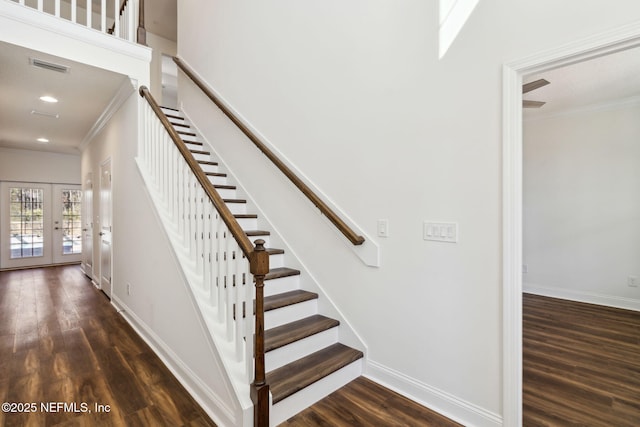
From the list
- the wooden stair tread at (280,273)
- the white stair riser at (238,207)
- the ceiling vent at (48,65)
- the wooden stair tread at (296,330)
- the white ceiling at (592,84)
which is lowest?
the wooden stair tread at (296,330)

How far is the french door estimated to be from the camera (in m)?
6.64

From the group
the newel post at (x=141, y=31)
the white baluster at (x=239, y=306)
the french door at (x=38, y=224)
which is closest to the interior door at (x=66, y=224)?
the french door at (x=38, y=224)

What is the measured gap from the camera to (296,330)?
2361 mm

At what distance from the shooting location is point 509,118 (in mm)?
1702

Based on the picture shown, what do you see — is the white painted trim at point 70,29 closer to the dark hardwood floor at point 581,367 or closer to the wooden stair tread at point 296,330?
the wooden stair tread at point 296,330

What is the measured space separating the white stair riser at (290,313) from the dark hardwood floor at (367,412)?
0.63m

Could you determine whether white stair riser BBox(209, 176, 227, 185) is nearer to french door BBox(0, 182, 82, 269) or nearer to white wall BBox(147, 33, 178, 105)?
white wall BBox(147, 33, 178, 105)

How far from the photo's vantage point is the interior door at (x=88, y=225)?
5.59 meters

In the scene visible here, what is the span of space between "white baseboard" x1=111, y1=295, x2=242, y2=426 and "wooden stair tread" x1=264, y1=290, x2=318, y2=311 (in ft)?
2.11

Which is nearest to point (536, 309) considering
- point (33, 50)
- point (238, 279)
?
point (238, 279)

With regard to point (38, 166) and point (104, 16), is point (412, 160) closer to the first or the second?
point (104, 16)

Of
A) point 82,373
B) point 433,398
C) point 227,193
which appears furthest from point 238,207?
point 433,398

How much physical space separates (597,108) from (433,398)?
4.49m

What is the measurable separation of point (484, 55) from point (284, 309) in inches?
85.2
